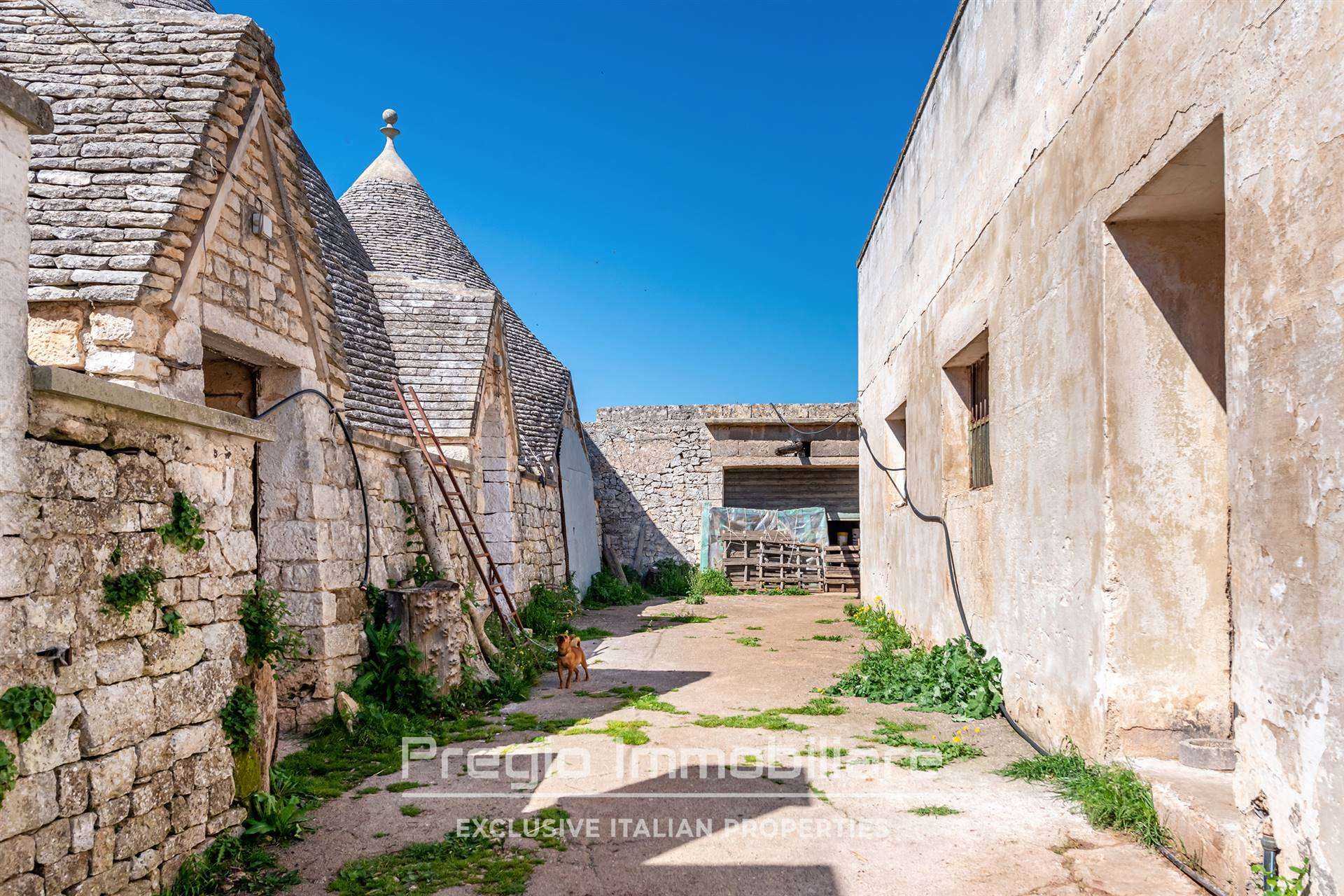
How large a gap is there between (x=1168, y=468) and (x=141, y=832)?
4578 mm

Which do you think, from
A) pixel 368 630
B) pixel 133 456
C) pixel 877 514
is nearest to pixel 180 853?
pixel 133 456

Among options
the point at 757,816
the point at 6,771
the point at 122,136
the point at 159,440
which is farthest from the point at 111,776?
the point at 122,136

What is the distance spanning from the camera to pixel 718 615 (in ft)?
43.9

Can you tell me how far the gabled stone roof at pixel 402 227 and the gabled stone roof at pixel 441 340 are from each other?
5.97 ft

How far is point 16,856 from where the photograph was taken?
8.57 ft

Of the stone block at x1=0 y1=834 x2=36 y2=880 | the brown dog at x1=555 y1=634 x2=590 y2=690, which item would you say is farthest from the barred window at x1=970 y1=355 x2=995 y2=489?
the stone block at x1=0 y1=834 x2=36 y2=880

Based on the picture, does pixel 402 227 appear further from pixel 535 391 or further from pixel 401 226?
pixel 535 391

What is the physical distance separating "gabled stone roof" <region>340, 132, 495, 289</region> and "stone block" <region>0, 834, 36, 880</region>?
39.3 feet

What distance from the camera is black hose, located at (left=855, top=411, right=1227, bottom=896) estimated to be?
323 centimetres

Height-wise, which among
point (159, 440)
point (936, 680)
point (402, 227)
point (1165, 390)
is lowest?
point (936, 680)

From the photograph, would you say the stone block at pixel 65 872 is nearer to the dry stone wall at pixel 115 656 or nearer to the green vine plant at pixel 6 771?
the dry stone wall at pixel 115 656

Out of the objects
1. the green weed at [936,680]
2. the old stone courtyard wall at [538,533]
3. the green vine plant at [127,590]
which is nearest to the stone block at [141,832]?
the green vine plant at [127,590]

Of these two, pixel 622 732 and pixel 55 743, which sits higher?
pixel 55 743

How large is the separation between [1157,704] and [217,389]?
20.3 ft
